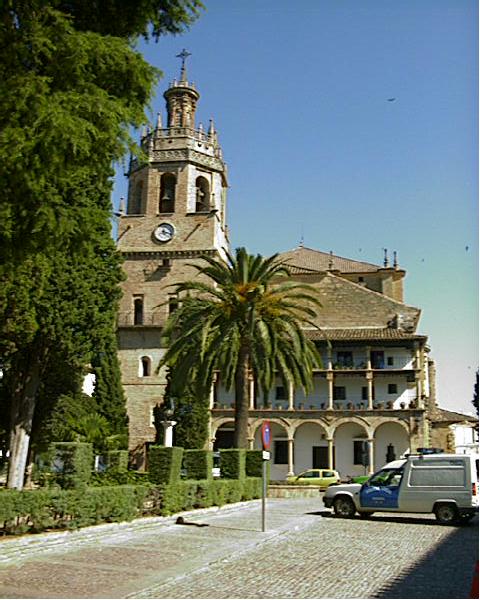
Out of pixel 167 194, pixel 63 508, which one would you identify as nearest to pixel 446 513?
pixel 63 508

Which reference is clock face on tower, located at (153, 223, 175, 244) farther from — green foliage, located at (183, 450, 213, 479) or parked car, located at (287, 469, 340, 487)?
green foliage, located at (183, 450, 213, 479)

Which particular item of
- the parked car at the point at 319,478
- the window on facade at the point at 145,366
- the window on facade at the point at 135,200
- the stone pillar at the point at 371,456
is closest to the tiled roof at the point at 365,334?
the stone pillar at the point at 371,456

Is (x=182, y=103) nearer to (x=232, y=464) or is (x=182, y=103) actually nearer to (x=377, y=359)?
(x=377, y=359)

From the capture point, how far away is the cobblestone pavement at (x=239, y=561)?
951 cm

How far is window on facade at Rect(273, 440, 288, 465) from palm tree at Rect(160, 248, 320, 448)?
71.5ft

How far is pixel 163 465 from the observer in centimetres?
1820

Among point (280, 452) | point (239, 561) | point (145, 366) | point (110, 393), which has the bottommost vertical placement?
point (239, 561)

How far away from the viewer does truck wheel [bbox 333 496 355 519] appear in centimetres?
2019

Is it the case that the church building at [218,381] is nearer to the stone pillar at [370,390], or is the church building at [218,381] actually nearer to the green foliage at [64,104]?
the stone pillar at [370,390]

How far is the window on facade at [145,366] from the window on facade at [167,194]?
10.4 m

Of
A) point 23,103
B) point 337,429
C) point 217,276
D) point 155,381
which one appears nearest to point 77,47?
point 23,103

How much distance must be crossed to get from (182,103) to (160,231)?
30.6 ft

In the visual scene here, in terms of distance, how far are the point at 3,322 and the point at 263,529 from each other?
10425 millimetres

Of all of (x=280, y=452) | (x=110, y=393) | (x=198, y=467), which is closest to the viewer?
(x=198, y=467)
